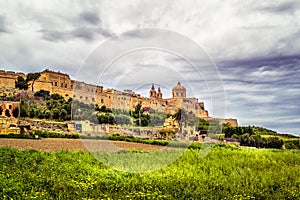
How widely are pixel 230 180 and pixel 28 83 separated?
5258cm

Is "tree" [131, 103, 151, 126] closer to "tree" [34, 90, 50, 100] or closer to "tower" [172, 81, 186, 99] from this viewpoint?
"tower" [172, 81, 186, 99]

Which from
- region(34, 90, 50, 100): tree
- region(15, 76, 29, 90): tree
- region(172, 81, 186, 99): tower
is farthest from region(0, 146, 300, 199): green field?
region(15, 76, 29, 90): tree

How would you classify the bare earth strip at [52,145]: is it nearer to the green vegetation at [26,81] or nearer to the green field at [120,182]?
the green field at [120,182]

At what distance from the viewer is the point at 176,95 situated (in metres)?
14.1

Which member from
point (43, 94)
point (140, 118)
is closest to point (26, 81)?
point (43, 94)

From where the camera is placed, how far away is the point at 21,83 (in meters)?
54.3

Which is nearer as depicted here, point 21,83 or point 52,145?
point 52,145

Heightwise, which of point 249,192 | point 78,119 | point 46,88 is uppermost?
point 46,88

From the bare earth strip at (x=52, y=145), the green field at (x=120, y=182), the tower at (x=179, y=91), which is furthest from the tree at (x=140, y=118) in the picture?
the green field at (x=120, y=182)

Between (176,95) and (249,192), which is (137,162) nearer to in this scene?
(176,95)

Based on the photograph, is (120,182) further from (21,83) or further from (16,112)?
(21,83)

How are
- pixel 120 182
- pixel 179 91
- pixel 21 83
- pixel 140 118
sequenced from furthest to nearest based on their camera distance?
pixel 21 83, pixel 140 118, pixel 179 91, pixel 120 182

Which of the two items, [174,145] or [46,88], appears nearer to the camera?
[174,145]

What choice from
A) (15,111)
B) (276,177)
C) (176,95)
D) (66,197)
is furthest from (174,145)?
(15,111)
